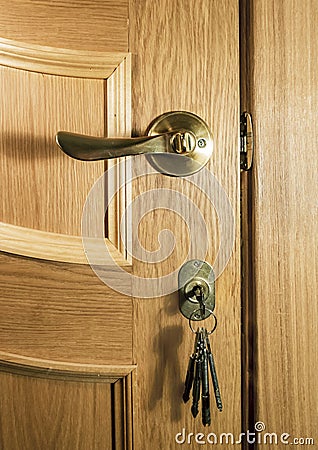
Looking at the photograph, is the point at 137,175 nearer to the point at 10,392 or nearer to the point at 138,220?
the point at 138,220

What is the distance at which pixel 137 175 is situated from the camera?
758mm

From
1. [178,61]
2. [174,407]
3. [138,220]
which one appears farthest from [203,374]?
[178,61]

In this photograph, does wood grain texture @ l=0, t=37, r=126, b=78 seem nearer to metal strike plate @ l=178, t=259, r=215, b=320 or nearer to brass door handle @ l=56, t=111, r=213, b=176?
brass door handle @ l=56, t=111, r=213, b=176

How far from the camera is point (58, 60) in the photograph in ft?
2.43

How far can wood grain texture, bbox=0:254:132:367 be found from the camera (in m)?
0.75

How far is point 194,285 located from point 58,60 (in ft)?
0.87

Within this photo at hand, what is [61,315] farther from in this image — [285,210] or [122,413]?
[285,210]

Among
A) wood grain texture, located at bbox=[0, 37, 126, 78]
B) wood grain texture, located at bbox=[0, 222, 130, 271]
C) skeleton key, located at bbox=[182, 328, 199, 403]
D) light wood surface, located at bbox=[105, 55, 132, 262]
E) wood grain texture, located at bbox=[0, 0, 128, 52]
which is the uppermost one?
wood grain texture, located at bbox=[0, 0, 128, 52]

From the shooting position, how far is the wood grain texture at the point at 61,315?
75 centimetres

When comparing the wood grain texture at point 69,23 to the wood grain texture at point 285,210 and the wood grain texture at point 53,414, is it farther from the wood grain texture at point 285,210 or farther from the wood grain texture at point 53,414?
the wood grain texture at point 53,414

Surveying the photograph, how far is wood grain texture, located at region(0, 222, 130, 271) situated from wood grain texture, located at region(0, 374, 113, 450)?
5.0 inches

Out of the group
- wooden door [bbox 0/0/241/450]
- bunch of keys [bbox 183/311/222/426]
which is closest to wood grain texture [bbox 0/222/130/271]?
wooden door [bbox 0/0/241/450]

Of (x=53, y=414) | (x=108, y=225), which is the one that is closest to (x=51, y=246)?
(x=108, y=225)

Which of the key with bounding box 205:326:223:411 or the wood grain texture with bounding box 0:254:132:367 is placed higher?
the wood grain texture with bounding box 0:254:132:367
